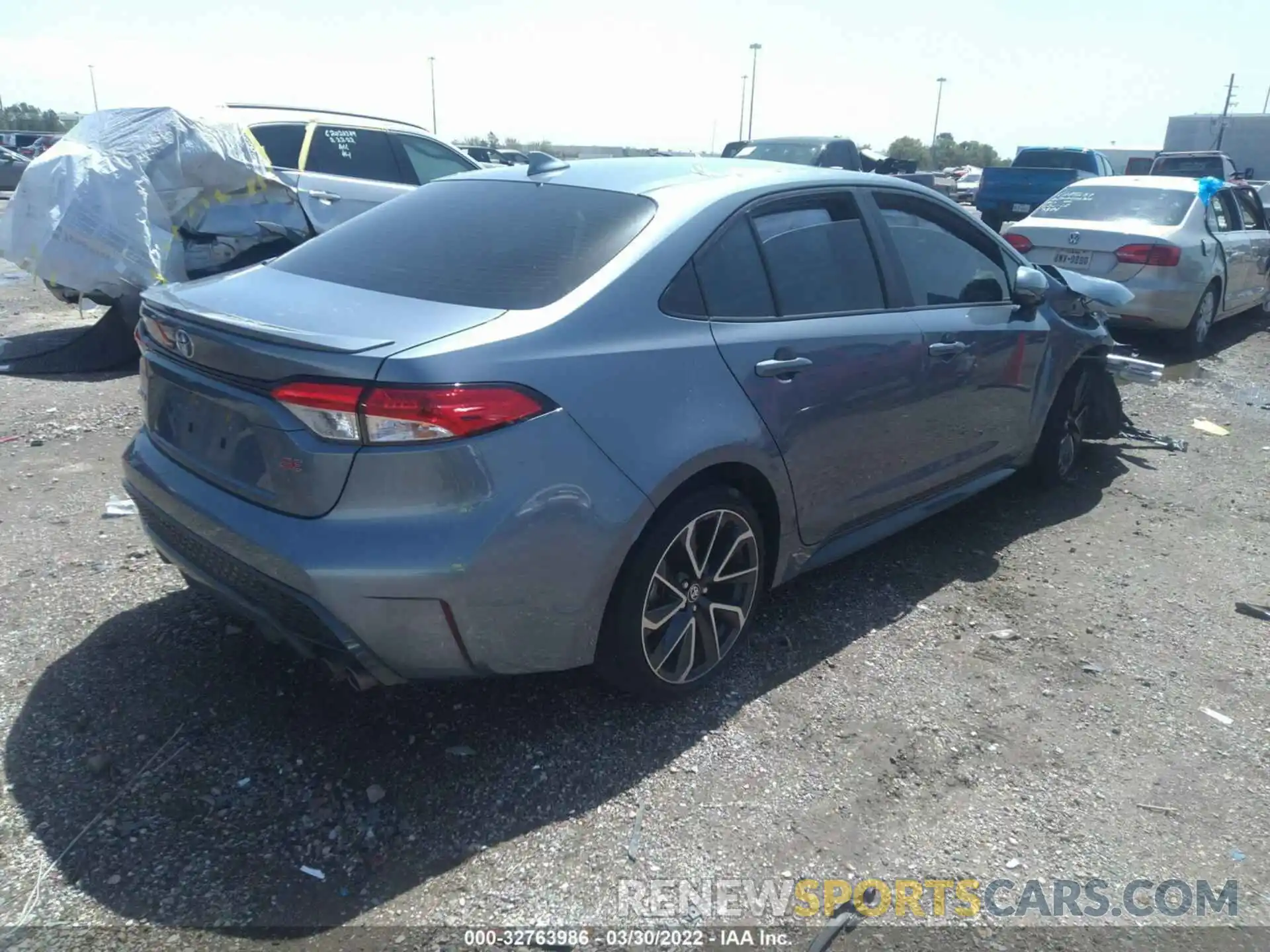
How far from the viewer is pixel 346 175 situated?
867 centimetres

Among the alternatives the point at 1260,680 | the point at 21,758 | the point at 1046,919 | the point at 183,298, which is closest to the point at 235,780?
the point at 21,758

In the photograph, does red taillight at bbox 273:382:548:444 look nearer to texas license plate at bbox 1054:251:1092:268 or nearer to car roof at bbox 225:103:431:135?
car roof at bbox 225:103:431:135

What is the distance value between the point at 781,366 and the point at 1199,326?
789 centimetres

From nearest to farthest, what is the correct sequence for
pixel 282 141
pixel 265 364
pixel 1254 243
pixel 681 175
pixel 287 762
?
pixel 265 364
pixel 287 762
pixel 681 175
pixel 282 141
pixel 1254 243

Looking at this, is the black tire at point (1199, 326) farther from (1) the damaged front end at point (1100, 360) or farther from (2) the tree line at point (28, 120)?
(2) the tree line at point (28, 120)

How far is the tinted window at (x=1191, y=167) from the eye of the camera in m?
19.5

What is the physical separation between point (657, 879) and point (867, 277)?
239 centimetres

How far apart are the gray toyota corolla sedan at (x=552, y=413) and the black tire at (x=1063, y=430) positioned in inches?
56.9

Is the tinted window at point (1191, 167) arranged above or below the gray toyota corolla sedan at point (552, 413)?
above

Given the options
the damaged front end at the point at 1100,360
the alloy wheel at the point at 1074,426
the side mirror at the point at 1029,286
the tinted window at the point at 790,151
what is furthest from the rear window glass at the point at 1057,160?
the side mirror at the point at 1029,286

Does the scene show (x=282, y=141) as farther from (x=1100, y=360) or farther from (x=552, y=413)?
(x=552, y=413)

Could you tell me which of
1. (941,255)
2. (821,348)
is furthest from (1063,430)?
(821,348)

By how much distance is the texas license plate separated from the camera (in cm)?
882

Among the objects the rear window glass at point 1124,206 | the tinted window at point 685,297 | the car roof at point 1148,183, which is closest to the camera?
the tinted window at point 685,297
